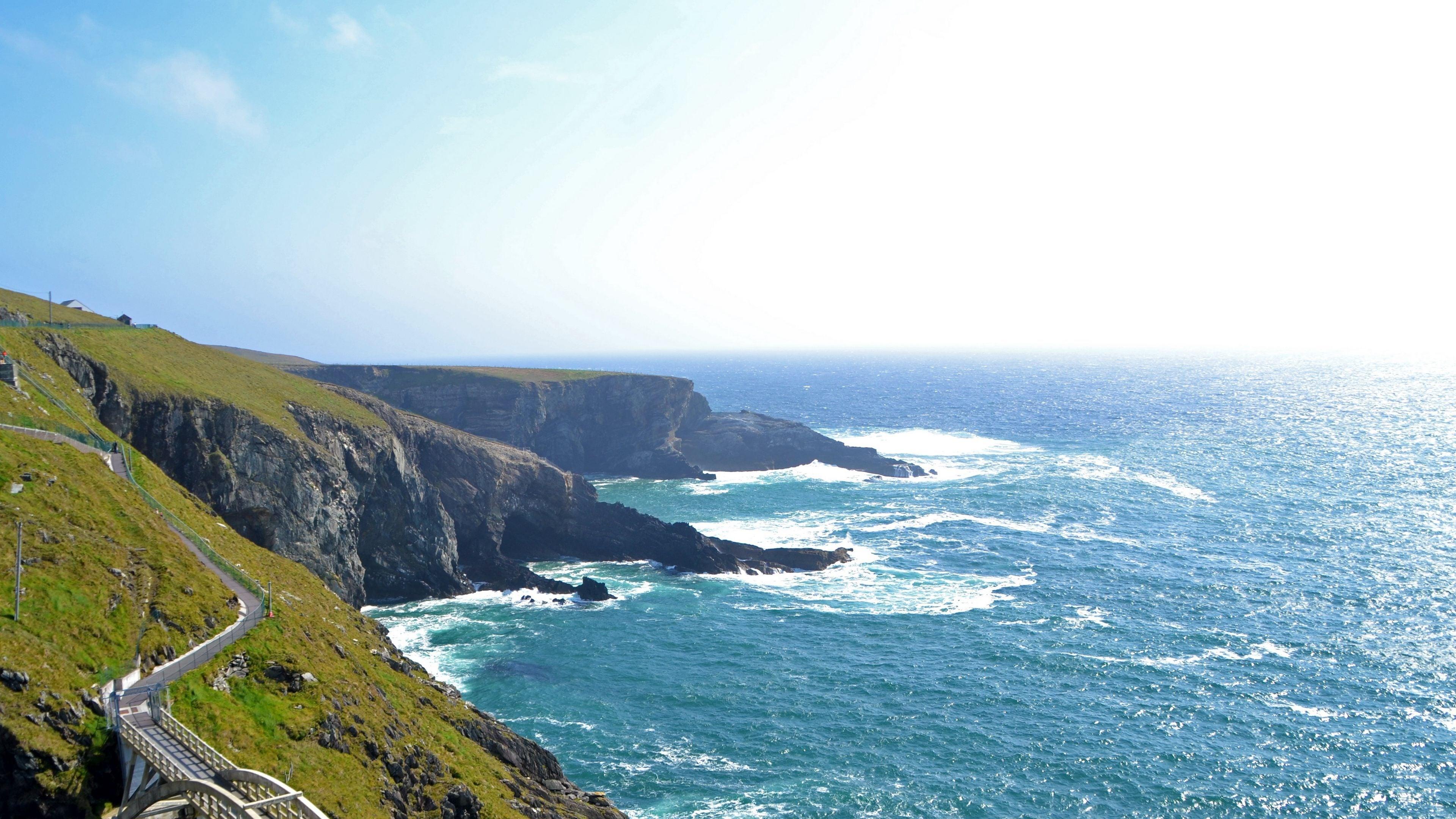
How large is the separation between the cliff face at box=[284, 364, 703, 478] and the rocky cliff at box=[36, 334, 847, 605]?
21.8 meters

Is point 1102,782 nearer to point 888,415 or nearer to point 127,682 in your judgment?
point 127,682

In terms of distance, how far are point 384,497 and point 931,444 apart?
96.4 m

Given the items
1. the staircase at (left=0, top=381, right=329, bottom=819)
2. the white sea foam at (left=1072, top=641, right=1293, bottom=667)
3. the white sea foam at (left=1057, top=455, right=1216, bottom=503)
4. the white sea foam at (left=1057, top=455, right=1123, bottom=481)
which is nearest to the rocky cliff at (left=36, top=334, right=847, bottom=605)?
the white sea foam at (left=1072, top=641, right=1293, bottom=667)

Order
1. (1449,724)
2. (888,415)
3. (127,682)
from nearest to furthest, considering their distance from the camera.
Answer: (127,682), (1449,724), (888,415)

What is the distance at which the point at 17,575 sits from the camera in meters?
20.7

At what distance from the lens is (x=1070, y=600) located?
191 ft

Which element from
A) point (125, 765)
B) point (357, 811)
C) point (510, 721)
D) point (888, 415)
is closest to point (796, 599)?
point (510, 721)

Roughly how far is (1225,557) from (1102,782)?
4035 centimetres

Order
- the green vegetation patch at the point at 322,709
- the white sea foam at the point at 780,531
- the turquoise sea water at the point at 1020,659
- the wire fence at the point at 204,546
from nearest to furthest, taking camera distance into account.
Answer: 1. the green vegetation patch at the point at 322,709
2. the wire fence at the point at 204,546
3. the turquoise sea water at the point at 1020,659
4. the white sea foam at the point at 780,531

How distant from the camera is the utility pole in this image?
20172 millimetres

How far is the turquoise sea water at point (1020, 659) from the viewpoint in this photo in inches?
1398

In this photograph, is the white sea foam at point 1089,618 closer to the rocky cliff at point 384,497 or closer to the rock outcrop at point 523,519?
the rock outcrop at point 523,519

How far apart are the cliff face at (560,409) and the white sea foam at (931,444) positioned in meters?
34.2

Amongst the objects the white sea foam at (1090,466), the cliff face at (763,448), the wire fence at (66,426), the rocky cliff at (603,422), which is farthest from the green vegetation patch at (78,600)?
the white sea foam at (1090,466)
